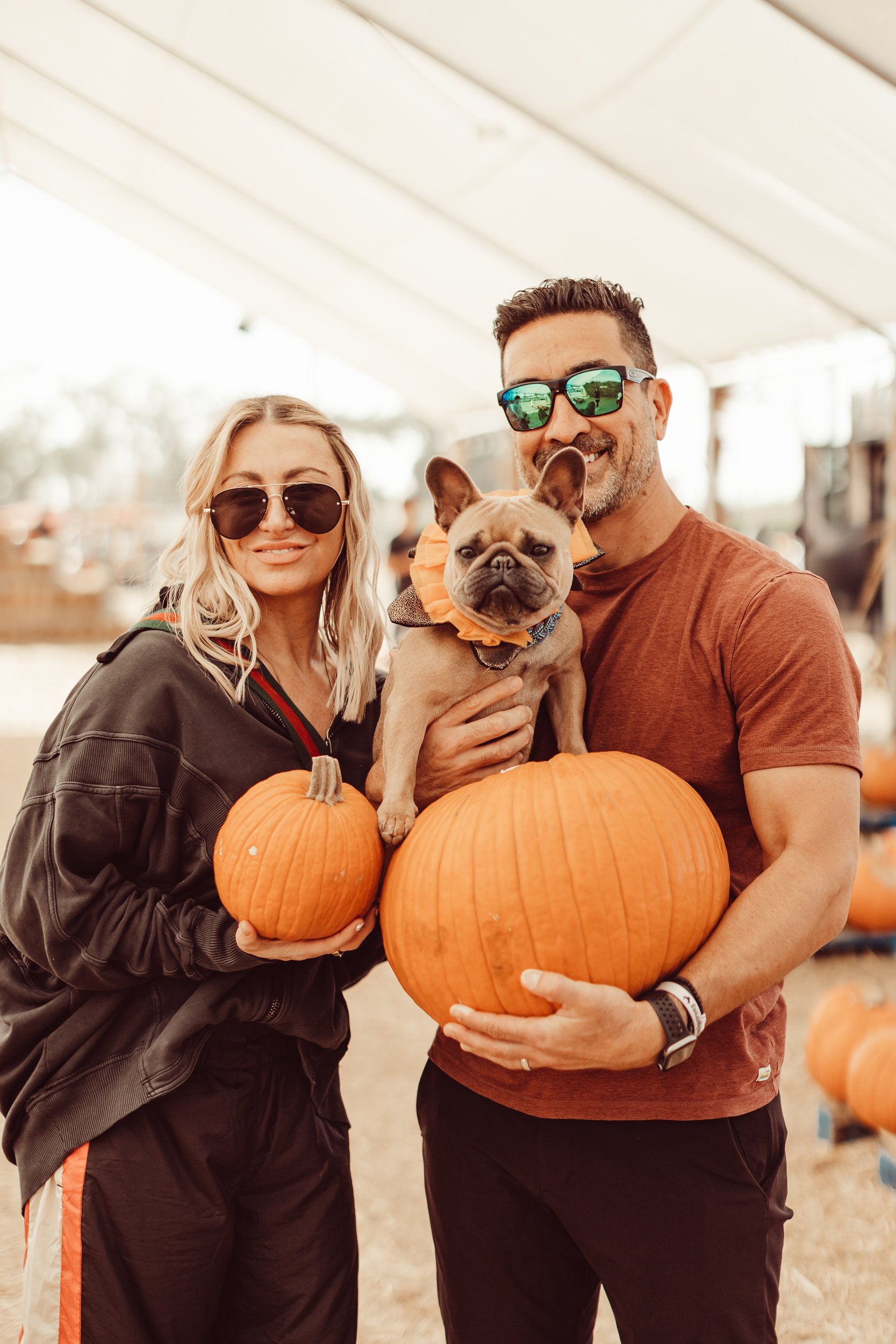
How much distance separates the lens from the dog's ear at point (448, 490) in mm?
2428

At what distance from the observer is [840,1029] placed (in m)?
4.29

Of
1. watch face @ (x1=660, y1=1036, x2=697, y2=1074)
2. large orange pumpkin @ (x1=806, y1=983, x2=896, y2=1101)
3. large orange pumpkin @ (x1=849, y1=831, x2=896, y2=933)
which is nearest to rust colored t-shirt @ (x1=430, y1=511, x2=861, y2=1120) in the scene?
watch face @ (x1=660, y1=1036, x2=697, y2=1074)

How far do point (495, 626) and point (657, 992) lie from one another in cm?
88

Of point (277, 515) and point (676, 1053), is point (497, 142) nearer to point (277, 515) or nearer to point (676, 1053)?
point (277, 515)

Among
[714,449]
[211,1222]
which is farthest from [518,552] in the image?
[714,449]

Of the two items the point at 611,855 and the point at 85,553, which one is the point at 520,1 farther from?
the point at 85,553

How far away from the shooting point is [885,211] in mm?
4930

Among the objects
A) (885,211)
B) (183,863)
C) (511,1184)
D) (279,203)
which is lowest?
(511,1184)

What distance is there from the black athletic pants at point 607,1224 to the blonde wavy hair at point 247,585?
3.46 feet

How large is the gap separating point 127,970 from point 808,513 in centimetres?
1183

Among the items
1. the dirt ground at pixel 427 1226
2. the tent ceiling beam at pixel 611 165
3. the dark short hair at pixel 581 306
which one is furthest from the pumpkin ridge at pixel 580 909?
the tent ceiling beam at pixel 611 165

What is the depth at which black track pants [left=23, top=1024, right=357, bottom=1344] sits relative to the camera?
2.02m

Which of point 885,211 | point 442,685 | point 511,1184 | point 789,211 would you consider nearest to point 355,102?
point 789,211

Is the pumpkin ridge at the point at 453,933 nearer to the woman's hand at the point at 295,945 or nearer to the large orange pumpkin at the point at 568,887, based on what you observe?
the large orange pumpkin at the point at 568,887
